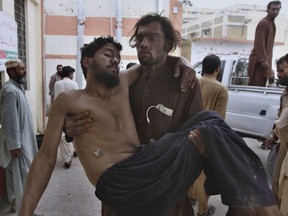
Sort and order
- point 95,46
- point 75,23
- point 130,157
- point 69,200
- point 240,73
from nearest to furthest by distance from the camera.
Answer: point 130,157
point 95,46
point 69,200
point 240,73
point 75,23

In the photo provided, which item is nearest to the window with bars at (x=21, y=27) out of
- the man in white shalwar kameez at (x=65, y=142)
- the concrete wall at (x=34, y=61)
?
the concrete wall at (x=34, y=61)

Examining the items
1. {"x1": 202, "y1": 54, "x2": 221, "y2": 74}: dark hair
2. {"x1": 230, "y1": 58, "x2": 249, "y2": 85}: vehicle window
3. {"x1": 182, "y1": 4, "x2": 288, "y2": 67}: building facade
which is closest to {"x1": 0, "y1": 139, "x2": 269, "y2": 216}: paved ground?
{"x1": 202, "y1": 54, "x2": 221, "y2": 74}: dark hair

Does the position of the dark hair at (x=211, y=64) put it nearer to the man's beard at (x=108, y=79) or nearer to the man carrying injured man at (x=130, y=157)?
the man carrying injured man at (x=130, y=157)

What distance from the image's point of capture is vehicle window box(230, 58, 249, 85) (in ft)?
21.4

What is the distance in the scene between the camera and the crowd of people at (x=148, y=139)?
1.38m

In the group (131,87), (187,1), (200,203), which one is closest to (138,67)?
(131,87)

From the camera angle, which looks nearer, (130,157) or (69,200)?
(130,157)

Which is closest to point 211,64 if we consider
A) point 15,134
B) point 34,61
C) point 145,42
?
point 145,42

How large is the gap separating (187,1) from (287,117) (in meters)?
10.9

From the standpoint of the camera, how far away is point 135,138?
5.75ft

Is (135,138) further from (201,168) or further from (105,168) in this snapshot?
(201,168)

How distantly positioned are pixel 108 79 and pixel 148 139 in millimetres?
399

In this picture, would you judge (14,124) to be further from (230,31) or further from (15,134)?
(230,31)

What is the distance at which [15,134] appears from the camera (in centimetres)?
338
